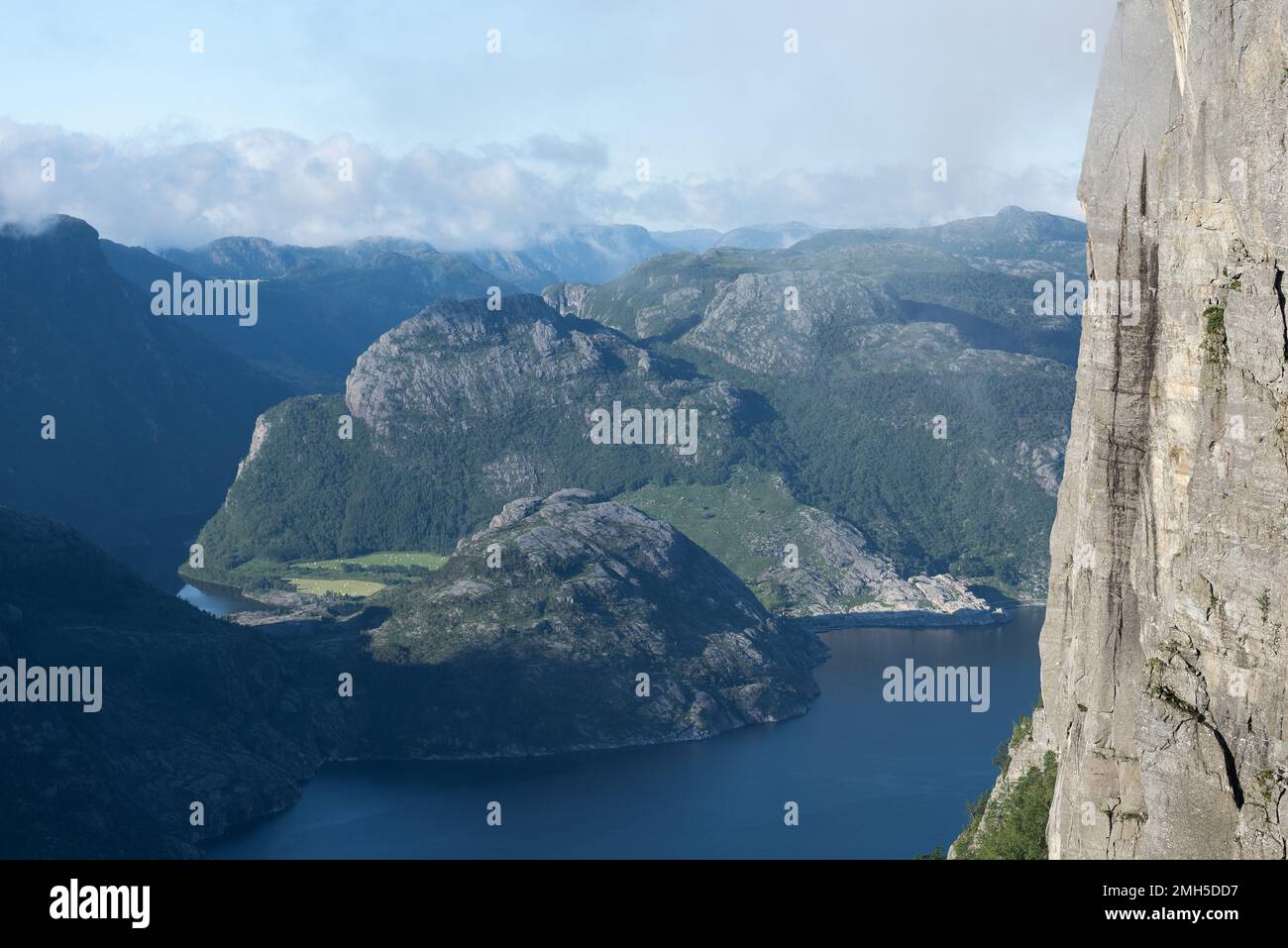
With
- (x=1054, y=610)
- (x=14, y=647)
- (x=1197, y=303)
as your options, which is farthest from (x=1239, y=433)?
(x=14, y=647)

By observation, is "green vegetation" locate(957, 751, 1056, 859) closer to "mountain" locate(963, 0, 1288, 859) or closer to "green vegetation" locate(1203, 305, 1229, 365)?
"mountain" locate(963, 0, 1288, 859)

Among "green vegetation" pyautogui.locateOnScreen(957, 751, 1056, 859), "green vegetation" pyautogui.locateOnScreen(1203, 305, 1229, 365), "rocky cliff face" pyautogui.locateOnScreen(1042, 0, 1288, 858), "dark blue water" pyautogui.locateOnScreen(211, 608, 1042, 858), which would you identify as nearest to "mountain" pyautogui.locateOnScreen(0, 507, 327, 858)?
"dark blue water" pyautogui.locateOnScreen(211, 608, 1042, 858)

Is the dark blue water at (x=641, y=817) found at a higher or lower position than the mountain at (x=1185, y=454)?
lower

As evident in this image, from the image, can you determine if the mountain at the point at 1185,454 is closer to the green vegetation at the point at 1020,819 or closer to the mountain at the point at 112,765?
the green vegetation at the point at 1020,819

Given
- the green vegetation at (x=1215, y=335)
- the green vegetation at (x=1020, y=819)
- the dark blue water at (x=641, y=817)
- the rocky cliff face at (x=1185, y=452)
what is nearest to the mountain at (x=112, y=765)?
the dark blue water at (x=641, y=817)

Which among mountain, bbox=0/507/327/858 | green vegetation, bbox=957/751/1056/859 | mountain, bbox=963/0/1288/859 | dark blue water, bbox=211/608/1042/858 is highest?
mountain, bbox=963/0/1288/859

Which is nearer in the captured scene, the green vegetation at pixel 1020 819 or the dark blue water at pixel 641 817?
the green vegetation at pixel 1020 819
